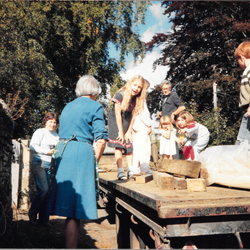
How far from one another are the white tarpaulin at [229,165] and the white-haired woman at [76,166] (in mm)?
965

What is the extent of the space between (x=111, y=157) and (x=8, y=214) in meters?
2.97

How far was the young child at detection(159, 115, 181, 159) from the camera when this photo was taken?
Result: 18.1ft

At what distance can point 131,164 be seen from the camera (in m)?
3.92

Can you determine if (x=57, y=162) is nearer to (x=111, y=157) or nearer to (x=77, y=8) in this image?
(x=111, y=157)

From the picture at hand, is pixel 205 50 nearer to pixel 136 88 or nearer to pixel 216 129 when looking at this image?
pixel 216 129

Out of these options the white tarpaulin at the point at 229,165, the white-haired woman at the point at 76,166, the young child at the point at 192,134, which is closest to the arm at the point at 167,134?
the young child at the point at 192,134

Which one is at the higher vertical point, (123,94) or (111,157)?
(123,94)

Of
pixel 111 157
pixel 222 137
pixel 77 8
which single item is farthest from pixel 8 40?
pixel 222 137

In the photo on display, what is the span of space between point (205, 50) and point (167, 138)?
931 centimetres

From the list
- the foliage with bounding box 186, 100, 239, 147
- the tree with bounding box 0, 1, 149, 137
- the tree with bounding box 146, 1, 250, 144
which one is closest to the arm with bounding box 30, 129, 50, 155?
the tree with bounding box 0, 1, 149, 137

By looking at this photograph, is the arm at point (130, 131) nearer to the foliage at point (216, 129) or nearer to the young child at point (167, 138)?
the young child at point (167, 138)

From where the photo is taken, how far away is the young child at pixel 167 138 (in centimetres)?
552

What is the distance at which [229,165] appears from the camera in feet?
7.36

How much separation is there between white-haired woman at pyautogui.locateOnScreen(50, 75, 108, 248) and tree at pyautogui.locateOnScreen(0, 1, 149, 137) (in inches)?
298
